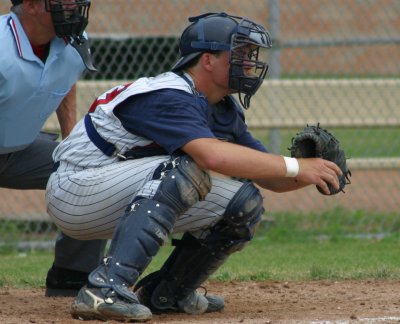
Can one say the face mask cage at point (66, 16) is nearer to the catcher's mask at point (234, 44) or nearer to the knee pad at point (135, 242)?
the catcher's mask at point (234, 44)

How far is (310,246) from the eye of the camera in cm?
734

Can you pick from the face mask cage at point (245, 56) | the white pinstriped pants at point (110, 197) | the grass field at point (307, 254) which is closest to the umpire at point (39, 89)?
the grass field at point (307, 254)

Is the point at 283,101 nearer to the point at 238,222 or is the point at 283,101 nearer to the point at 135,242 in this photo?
the point at 238,222

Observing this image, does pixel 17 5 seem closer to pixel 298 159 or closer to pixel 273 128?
pixel 298 159

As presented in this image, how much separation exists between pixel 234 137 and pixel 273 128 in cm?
320

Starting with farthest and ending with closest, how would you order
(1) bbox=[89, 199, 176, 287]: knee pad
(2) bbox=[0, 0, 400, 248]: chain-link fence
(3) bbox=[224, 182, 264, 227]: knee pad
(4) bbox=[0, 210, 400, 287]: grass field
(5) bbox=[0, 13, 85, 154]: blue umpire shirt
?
(2) bbox=[0, 0, 400, 248]: chain-link fence → (4) bbox=[0, 210, 400, 287]: grass field → (5) bbox=[0, 13, 85, 154]: blue umpire shirt → (3) bbox=[224, 182, 264, 227]: knee pad → (1) bbox=[89, 199, 176, 287]: knee pad

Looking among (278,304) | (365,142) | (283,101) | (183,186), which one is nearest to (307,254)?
(283,101)

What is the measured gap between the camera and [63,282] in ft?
17.0

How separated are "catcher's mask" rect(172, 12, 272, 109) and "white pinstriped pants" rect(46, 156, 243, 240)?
0.46m

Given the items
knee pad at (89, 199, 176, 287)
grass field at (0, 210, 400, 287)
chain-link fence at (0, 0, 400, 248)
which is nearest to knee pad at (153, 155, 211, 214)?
knee pad at (89, 199, 176, 287)

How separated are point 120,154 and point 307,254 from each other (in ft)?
9.72

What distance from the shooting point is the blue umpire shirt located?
4.85 m

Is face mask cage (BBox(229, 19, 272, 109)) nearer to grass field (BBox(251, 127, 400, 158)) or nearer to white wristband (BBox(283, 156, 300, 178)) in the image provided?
white wristband (BBox(283, 156, 300, 178))

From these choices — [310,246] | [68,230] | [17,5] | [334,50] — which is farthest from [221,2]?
[68,230]
